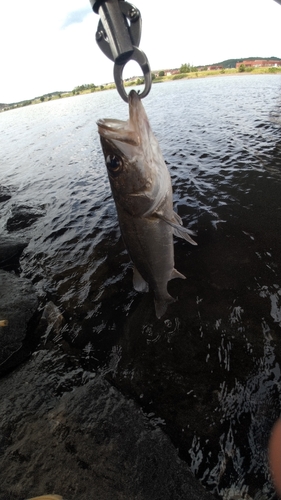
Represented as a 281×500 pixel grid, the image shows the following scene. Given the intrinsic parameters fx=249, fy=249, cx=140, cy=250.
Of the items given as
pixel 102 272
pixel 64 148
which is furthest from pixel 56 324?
pixel 64 148

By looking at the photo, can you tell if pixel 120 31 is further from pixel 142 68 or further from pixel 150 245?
pixel 150 245

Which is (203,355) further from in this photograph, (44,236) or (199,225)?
(44,236)

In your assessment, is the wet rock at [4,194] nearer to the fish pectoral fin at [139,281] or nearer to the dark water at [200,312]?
the dark water at [200,312]

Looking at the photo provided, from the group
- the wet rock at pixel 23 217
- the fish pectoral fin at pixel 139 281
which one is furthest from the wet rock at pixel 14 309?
the wet rock at pixel 23 217

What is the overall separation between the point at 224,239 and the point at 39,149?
23.4m

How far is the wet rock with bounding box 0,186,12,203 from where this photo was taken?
13441 millimetres

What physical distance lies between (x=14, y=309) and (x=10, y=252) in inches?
128

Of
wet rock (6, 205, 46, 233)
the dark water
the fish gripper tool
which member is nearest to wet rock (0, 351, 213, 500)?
the dark water

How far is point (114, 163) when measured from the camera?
2.64m

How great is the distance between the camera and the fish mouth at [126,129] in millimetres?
2367

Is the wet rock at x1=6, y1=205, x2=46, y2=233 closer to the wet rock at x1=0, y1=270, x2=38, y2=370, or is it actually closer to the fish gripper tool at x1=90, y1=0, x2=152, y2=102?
the wet rock at x1=0, y1=270, x2=38, y2=370

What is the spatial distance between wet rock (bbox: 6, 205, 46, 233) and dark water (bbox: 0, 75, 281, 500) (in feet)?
1.30

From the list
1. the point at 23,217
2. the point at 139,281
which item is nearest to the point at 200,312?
→ the point at 139,281

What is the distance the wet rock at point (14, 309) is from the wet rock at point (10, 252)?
125 centimetres
